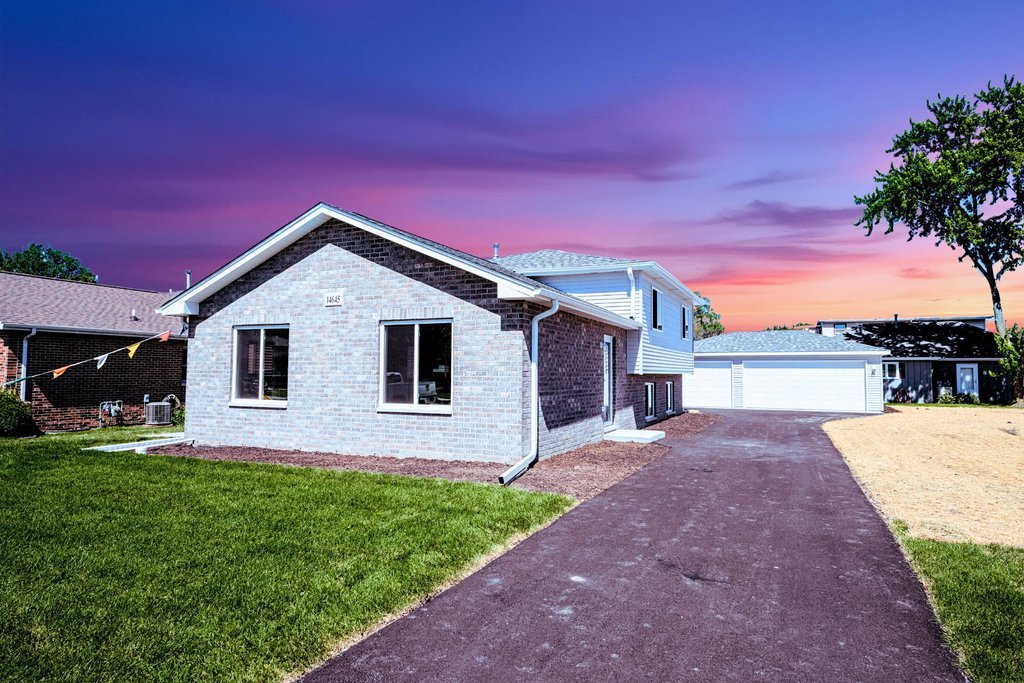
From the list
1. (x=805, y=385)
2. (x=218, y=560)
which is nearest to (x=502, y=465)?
(x=218, y=560)

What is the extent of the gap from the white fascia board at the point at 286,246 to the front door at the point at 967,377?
43256 mm

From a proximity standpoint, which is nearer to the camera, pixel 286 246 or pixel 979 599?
pixel 979 599

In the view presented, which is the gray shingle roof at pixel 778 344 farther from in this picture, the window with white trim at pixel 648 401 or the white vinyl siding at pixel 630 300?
the white vinyl siding at pixel 630 300

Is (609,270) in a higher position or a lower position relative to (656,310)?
higher

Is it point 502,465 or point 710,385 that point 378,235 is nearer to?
point 502,465

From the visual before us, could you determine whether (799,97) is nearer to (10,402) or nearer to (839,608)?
(839,608)

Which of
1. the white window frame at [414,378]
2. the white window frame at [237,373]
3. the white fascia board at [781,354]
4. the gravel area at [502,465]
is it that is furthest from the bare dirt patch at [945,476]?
the white window frame at [237,373]

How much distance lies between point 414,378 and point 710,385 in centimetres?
2558

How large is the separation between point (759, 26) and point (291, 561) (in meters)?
12.5

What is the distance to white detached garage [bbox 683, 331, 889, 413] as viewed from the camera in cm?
2988

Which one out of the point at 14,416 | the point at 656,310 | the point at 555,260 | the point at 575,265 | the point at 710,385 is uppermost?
the point at 555,260

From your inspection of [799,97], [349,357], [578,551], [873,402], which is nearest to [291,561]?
[578,551]

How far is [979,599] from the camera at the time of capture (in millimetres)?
4551

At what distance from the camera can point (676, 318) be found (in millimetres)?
21969
